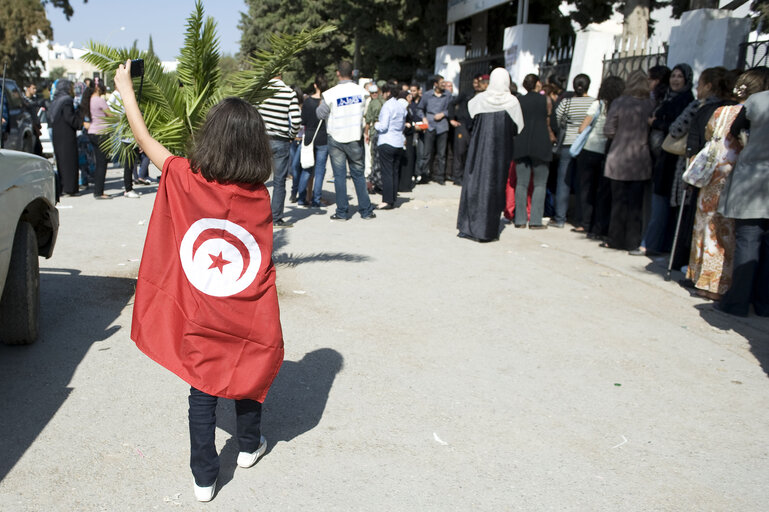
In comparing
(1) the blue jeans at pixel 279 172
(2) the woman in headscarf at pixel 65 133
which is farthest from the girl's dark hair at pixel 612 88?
(2) the woman in headscarf at pixel 65 133

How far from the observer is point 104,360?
490 centimetres

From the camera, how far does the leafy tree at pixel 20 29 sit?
4794cm

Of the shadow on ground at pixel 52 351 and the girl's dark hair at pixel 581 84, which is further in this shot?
Answer: the girl's dark hair at pixel 581 84

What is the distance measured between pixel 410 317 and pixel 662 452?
2554 millimetres

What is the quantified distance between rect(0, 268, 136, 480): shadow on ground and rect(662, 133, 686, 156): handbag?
548 centimetres

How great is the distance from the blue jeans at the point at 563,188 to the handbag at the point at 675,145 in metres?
2.47

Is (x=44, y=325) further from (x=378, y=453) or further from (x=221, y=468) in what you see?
(x=378, y=453)

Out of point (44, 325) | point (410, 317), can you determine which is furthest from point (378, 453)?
point (44, 325)

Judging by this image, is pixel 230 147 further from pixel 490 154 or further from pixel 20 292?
pixel 490 154

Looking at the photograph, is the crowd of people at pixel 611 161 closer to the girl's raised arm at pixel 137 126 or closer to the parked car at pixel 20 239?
the parked car at pixel 20 239

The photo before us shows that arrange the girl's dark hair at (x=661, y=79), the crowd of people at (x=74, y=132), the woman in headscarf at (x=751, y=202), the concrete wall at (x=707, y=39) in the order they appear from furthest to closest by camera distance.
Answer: the crowd of people at (x=74, y=132), the girl's dark hair at (x=661, y=79), the concrete wall at (x=707, y=39), the woman in headscarf at (x=751, y=202)

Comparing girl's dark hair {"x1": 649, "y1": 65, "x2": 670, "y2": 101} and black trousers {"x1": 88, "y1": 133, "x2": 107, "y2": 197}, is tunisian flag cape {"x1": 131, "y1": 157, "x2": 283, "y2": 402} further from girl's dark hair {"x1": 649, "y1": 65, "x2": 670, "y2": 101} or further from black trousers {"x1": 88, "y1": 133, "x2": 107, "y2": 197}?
black trousers {"x1": 88, "y1": 133, "x2": 107, "y2": 197}

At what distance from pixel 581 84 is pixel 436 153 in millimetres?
5504

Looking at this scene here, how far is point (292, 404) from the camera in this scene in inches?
169
